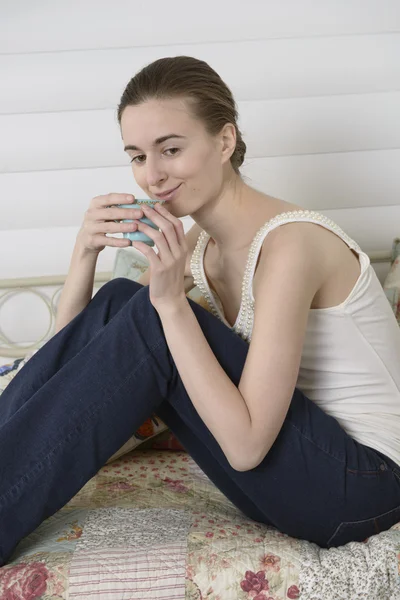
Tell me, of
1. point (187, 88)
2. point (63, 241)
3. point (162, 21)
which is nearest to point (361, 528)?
point (187, 88)

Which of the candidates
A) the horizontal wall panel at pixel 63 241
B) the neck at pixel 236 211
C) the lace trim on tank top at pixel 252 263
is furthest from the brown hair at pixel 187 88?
the horizontal wall panel at pixel 63 241

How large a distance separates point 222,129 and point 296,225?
0.27 meters

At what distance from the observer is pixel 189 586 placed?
122cm

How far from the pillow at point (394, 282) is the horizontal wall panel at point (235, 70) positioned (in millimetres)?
505

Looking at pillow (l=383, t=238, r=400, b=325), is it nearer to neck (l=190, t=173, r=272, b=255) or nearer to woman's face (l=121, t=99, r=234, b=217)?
neck (l=190, t=173, r=272, b=255)

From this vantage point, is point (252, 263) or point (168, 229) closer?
point (168, 229)

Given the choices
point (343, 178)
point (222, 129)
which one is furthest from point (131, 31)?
point (222, 129)

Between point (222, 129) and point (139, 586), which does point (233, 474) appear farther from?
point (222, 129)

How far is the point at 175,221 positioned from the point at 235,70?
1.13 metres

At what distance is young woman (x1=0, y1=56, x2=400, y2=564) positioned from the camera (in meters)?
1.24

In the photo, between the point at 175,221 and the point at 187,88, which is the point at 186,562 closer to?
the point at 175,221

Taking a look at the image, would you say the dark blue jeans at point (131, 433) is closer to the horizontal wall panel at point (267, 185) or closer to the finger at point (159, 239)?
the finger at point (159, 239)

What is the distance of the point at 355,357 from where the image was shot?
1.40 metres

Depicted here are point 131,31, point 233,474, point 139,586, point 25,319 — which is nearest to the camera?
point 139,586
